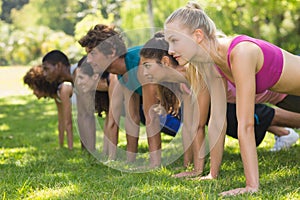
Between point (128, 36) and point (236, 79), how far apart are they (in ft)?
5.46

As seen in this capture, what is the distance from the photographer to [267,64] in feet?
9.66

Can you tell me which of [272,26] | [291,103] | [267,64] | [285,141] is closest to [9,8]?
[272,26]

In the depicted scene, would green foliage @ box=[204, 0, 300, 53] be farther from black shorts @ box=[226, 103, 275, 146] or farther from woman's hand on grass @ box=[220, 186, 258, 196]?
woman's hand on grass @ box=[220, 186, 258, 196]

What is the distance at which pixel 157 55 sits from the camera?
3719 millimetres

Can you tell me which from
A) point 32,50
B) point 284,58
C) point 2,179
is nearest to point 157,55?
point 284,58

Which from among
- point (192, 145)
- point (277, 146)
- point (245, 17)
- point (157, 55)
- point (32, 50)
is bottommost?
point (32, 50)

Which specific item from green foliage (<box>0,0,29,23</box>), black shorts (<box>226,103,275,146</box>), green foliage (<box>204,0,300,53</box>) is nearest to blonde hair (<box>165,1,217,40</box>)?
black shorts (<box>226,103,275,146</box>)

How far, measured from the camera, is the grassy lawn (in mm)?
2816

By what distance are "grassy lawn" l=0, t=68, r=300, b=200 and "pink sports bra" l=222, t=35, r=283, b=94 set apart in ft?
1.86

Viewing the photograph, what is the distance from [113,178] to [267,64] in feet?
3.78

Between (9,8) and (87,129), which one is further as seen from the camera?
(9,8)

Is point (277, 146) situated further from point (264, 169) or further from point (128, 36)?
point (128, 36)

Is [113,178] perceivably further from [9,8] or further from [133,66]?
[9,8]

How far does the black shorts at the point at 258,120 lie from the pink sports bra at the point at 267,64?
1.20m
